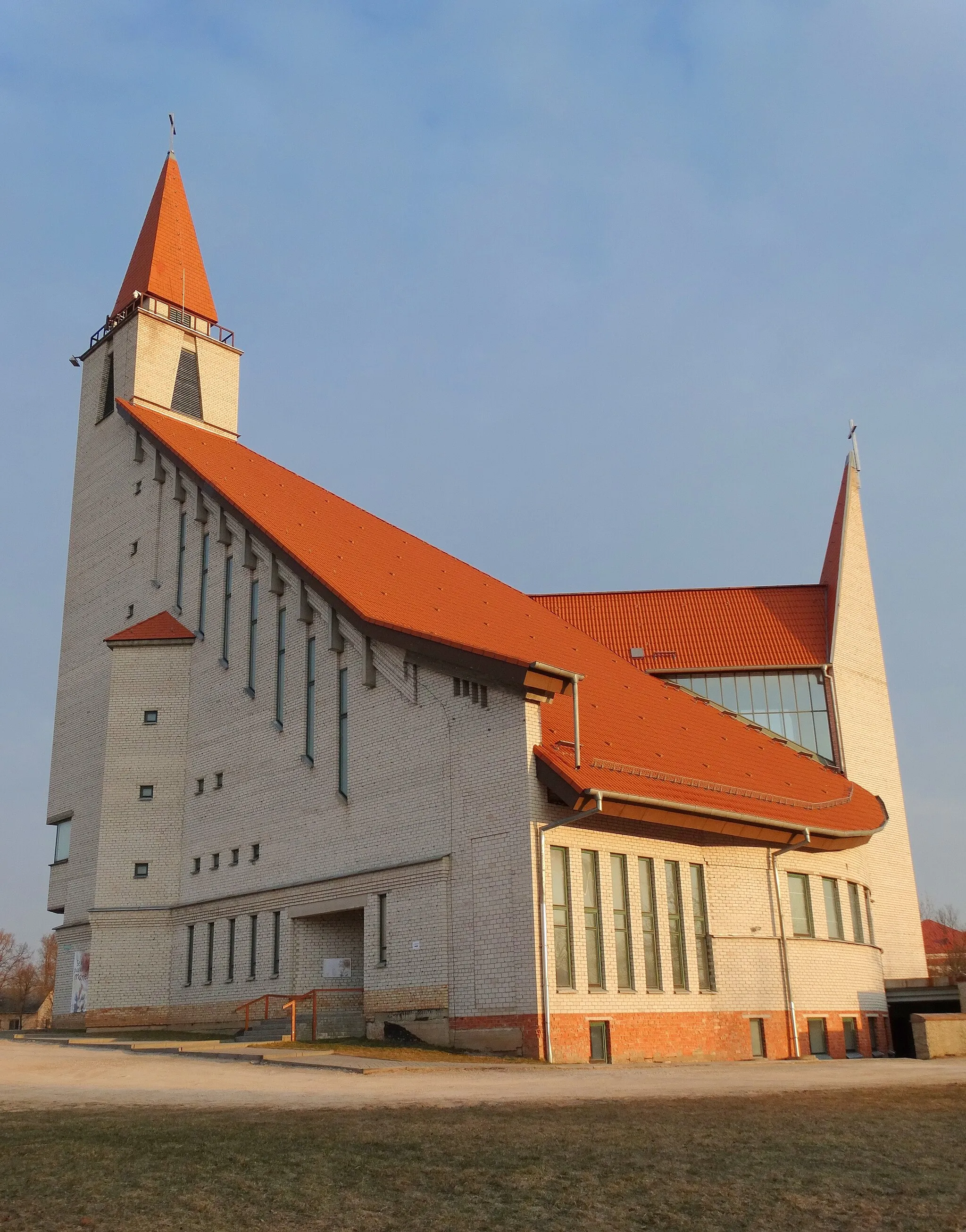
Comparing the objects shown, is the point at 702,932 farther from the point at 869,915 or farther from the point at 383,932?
the point at 869,915

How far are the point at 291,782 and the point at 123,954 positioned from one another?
7.72m

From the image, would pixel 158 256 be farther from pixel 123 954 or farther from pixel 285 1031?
pixel 285 1031

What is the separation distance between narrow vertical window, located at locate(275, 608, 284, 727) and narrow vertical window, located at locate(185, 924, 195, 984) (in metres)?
6.48

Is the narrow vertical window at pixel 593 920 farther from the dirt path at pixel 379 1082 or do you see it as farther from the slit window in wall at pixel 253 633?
the slit window in wall at pixel 253 633

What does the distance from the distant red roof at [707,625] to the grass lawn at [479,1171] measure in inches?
1136

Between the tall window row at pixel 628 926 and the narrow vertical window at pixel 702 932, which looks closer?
the tall window row at pixel 628 926

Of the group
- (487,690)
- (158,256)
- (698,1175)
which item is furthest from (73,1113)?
(158,256)

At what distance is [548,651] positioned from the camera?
2905cm

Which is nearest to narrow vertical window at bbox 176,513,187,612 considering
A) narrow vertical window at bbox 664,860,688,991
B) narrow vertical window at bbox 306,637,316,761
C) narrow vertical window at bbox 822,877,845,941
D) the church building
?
the church building

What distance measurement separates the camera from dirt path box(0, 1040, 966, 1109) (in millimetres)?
12727

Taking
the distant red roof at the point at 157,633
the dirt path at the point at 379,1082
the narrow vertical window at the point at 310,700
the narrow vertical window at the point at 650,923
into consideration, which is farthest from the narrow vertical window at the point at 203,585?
the narrow vertical window at the point at 650,923

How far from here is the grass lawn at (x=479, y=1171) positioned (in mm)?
7105

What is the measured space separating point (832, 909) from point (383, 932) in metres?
11.5

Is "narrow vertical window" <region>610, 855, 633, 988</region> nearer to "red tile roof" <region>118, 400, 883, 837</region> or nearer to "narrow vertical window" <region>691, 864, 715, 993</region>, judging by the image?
"red tile roof" <region>118, 400, 883, 837</region>
